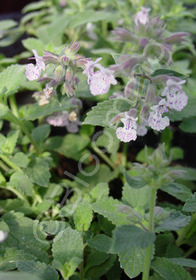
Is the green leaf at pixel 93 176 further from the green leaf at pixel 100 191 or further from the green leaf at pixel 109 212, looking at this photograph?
the green leaf at pixel 109 212

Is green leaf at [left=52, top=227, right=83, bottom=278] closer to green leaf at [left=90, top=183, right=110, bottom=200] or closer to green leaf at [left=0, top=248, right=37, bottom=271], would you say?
green leaf at [left=0, top=248, right=37, bottom=271]

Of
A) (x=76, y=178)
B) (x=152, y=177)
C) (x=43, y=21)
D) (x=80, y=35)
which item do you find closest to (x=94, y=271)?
(x=76, y=178)

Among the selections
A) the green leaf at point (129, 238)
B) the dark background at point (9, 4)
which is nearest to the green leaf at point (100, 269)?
the green leaf at point (129, 238)

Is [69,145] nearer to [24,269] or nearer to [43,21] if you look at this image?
[24,269]

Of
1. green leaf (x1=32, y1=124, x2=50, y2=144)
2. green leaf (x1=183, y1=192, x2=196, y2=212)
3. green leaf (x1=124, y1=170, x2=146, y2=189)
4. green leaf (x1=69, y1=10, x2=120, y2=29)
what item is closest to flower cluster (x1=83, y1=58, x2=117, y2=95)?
green leaf (x1=124, y1=170, x2=146, y2=189)

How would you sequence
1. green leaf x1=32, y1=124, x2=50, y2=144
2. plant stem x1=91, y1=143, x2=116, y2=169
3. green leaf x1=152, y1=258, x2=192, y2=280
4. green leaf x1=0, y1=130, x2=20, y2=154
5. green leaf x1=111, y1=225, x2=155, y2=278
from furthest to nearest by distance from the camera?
1. plant stem x1=91, y1=143, x2=116, y2=169
2. green leaf x1=32, y1=124, x2=50, y2=144
3. green leaf x1=0, y1=130, x2=20, y2=154
4. green leaf x1=152, y1=258, x2=192, y2=280
5. green leaf x1=111, y1=225, x2=155, y2=278

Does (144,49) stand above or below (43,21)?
above

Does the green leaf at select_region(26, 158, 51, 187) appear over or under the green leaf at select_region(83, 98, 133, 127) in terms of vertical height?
under
